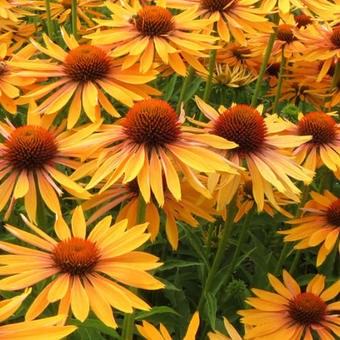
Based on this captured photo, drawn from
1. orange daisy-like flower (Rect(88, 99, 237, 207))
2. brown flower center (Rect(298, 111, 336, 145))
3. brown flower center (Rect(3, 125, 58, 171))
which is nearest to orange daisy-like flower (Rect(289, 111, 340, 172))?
brown flower center (Rect(298, 111, 336, 145))

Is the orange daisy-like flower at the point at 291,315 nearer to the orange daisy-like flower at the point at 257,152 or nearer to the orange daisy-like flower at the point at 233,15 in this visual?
the orange daisy-like flower at the point at 257,152

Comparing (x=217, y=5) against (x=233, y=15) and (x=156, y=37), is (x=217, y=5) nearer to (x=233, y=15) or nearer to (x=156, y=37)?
(x=233, y=15)

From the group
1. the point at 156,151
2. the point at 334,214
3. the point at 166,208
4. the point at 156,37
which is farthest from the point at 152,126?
the point at 334,214

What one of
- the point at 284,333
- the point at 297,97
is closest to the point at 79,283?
the point at 284,333

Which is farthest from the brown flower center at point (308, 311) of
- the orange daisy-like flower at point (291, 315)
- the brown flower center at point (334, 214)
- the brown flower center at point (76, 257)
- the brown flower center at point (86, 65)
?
the brown flower center at point (86, 65)

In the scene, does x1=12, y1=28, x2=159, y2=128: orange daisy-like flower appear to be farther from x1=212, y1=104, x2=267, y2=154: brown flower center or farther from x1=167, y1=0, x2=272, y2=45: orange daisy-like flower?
x1=167, y1=0, x2=272, y2=45: orange daisy-like flower

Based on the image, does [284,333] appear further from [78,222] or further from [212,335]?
[78,222]
